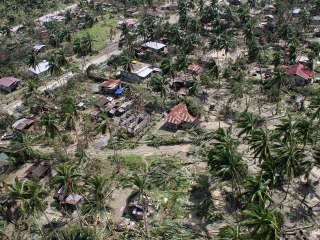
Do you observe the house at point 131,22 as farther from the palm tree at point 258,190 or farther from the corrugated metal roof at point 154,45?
the palm tree at point 258,190

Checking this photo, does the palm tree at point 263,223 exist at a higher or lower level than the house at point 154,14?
higher

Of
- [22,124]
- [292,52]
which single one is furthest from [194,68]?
[22,124]

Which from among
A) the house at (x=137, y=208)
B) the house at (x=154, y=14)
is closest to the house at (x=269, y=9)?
the house at (x=154, y=14)

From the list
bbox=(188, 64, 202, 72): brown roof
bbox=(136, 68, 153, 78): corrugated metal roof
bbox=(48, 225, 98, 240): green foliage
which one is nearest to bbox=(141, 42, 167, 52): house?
bbox=(136, 68, 153, 78): corrugated metal roof

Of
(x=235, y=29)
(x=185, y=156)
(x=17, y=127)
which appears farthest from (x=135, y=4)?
(x=185, y=156)

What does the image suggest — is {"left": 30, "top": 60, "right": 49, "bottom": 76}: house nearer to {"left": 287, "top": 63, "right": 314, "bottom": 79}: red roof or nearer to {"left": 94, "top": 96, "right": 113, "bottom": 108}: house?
{"left": 94, "top": 96, "right": 113, "bottom": 108}: house

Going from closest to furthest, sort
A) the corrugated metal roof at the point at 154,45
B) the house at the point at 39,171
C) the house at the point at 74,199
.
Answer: the house at the point at 74,199 < the house at the point at 39,171 < the corrugated metal roof at the point at 154,45

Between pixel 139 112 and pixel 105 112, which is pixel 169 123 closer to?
pixel 139 112
